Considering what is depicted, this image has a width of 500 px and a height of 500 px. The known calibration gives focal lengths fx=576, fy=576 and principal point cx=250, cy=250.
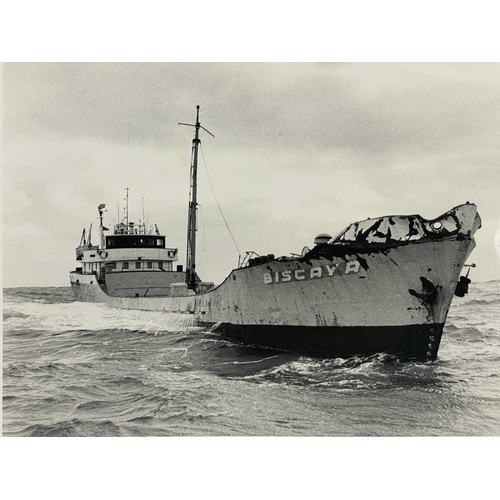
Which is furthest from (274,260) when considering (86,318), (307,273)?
(86,318)

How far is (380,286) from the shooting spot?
287 inches

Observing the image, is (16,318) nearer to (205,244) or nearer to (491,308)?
(205,244)

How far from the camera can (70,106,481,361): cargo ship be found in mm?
7184

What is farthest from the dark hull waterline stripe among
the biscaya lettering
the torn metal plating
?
the torn metal plating

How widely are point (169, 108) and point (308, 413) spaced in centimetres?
419

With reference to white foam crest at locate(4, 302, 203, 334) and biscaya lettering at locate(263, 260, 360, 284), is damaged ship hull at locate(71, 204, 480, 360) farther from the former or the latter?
white foam crest at locate(4, 302, 203, 334)

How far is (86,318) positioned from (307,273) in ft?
11.9

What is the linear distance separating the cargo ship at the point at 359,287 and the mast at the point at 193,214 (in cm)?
2

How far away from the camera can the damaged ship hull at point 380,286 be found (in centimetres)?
716

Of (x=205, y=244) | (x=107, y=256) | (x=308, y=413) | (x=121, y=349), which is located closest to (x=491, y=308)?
(x=308, y=413)

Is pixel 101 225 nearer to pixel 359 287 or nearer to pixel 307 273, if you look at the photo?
pixel 307 273

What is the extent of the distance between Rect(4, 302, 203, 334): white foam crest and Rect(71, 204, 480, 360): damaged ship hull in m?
2.14

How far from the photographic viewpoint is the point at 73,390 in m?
6.97

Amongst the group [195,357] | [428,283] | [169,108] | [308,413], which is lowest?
[308,413]
